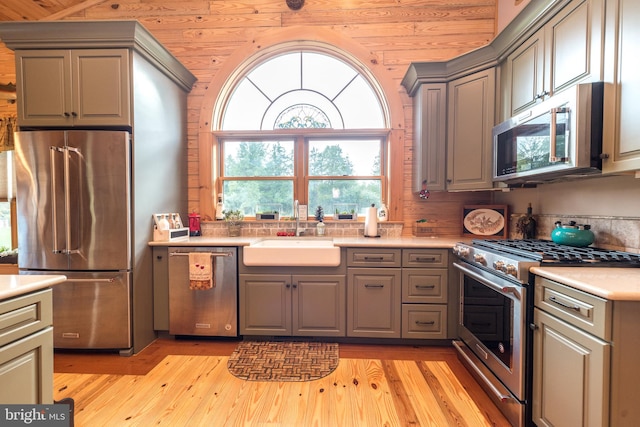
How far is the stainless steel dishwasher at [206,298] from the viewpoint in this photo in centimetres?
262

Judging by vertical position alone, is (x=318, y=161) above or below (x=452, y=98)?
below

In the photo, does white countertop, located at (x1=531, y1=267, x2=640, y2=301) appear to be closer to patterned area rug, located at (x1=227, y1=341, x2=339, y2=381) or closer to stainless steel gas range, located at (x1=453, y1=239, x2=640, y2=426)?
stainless steel gas range, located at (x1=453, y1=239, x2=640, y2=426)

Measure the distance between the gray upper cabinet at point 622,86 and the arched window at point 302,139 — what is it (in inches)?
74.8

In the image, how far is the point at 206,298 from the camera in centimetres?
264

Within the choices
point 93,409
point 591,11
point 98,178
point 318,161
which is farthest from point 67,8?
point 591,11

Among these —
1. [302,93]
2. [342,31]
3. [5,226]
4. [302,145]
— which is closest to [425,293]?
[302,145]

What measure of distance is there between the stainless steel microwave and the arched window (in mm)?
1417

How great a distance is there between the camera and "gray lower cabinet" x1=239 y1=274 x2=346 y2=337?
2586mm

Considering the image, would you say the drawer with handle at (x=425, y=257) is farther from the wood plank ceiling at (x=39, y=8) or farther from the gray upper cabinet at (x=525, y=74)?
the wood plank ceiling at (x=39, y=8)

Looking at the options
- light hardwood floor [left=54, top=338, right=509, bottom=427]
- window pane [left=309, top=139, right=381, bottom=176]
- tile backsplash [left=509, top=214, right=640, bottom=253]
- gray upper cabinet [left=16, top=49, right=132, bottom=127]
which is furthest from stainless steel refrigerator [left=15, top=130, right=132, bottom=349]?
tile backsplash [left=509, top=214, right=640, bottom=253]

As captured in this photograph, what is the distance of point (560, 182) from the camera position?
2.34 m

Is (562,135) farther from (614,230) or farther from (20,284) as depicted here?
(20,284)

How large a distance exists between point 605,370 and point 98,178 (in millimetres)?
3284

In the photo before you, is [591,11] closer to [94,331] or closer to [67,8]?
[94,331]
